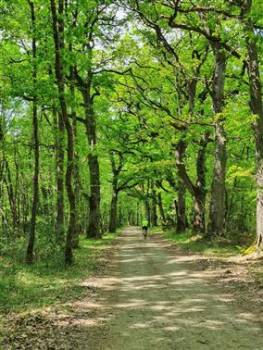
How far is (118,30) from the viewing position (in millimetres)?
23000

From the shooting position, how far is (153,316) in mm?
9844

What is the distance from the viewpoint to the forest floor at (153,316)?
805 cm

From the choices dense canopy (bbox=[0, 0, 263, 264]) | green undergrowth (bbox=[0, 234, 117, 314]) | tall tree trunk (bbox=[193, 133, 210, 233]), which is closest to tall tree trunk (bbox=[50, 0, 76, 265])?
dense canopy (bbox=[0, 0, 263, 264])

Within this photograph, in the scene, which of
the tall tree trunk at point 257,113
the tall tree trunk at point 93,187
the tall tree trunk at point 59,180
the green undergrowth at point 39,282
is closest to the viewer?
the green undergrowth at point 39,282

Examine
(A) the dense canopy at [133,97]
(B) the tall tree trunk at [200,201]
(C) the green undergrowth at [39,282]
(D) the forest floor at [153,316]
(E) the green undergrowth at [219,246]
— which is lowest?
(D) the forest floor at [153,316]

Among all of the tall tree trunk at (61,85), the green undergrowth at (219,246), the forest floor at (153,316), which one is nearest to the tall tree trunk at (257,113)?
the green undergrowth at (219,246)

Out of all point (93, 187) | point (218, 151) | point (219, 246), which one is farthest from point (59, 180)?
point (93, 187)

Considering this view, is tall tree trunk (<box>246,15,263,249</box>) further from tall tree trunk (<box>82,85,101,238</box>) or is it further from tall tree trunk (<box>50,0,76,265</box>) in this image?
tall tree trunk (<box>82,85,101,238</box>)

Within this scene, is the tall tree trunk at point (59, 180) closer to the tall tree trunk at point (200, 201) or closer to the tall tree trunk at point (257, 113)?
the tall tree trunk at point (257, 113)

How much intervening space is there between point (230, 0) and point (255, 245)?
9895 millimetres

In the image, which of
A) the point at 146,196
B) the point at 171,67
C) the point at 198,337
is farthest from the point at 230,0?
the point at 146,196

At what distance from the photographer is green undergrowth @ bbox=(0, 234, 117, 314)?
11.6m

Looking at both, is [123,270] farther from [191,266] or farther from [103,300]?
[103,300]

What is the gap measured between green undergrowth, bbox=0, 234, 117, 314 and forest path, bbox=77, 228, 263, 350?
877 mm
